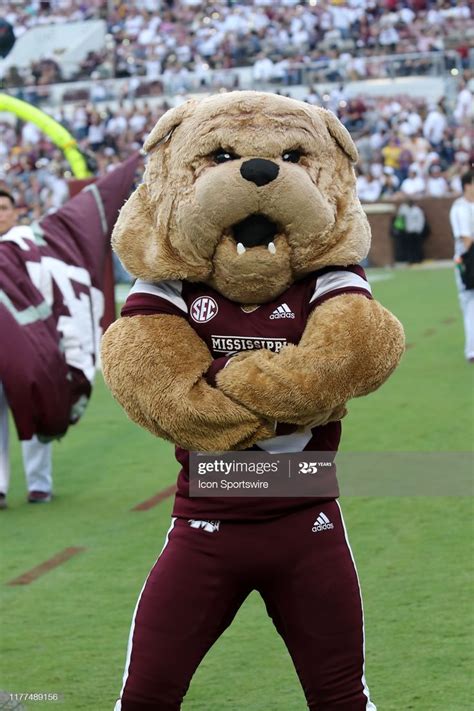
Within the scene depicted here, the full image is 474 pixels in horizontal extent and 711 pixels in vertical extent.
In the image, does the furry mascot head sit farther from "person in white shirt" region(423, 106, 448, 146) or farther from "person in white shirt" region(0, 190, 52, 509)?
"person in white shirt" region(423, 106, 448, 146)

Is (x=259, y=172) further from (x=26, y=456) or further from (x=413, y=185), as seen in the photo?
(x=413, y=185)

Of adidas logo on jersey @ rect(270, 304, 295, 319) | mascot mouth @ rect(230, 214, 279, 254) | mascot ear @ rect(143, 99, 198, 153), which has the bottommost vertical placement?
adidas logo on jersey @ rect(270, 304, 295, 319)

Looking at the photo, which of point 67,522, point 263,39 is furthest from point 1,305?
point 263,39

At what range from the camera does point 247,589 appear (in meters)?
3.08

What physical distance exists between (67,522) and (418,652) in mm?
2755

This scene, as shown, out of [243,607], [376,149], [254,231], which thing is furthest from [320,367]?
[376,149]

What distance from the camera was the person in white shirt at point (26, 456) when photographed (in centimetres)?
720

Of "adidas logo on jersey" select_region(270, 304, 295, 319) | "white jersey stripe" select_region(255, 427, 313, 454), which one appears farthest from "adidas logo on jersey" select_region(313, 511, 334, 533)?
"adidas logo on jersey" select_region(270, 304, 295, 319)

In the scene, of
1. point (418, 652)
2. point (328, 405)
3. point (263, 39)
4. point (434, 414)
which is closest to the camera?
point (328, 405)

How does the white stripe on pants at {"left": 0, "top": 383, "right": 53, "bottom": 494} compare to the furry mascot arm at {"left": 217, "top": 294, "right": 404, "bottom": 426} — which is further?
the white stripe on pants at {"left": 0, "top": 383, "right": 53, "bottom": 494}

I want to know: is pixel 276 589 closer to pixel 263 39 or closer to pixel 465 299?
pixel 465 299

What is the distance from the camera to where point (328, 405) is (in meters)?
2.96

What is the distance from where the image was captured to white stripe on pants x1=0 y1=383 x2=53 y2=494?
23.6ft

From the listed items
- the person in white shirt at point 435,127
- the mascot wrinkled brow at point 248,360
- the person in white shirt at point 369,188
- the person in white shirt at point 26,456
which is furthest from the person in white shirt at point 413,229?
the mascot wrinkled brow at point 248,360
